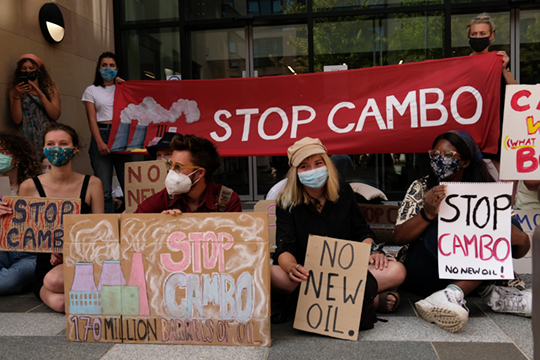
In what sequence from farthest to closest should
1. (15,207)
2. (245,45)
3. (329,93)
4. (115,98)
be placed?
(245,45) → (115,98) → (329,93) → (15,207)

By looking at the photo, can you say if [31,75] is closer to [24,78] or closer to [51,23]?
[24,78]

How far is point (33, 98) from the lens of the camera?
5230 millimetres

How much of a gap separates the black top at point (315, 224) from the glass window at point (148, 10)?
5944 millimetres

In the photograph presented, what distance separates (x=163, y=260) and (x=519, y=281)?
2.33 m

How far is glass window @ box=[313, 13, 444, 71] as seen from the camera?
7473 mm

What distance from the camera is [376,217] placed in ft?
15.4

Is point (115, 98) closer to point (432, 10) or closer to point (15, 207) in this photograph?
point (15, 207)

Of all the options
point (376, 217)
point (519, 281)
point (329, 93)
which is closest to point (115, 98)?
point (329, 93)

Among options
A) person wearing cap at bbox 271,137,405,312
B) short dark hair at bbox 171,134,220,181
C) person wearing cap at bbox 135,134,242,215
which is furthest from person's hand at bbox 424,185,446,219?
short dark hair at bbox 171,134,220,181

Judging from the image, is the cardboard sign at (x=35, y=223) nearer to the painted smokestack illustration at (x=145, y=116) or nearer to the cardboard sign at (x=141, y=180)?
the cardboard sign at (x=141, y=180)

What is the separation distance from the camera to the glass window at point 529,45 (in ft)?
23.8

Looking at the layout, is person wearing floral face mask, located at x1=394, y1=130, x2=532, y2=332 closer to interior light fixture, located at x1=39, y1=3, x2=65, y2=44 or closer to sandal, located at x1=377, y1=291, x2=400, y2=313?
sandal, located at x1=377, y1=291, x2=400, y2=313

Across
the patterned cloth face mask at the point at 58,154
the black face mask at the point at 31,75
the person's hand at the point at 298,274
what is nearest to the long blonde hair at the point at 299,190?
the person's hand at the point at 298,274

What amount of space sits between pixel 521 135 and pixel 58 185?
3.38m
